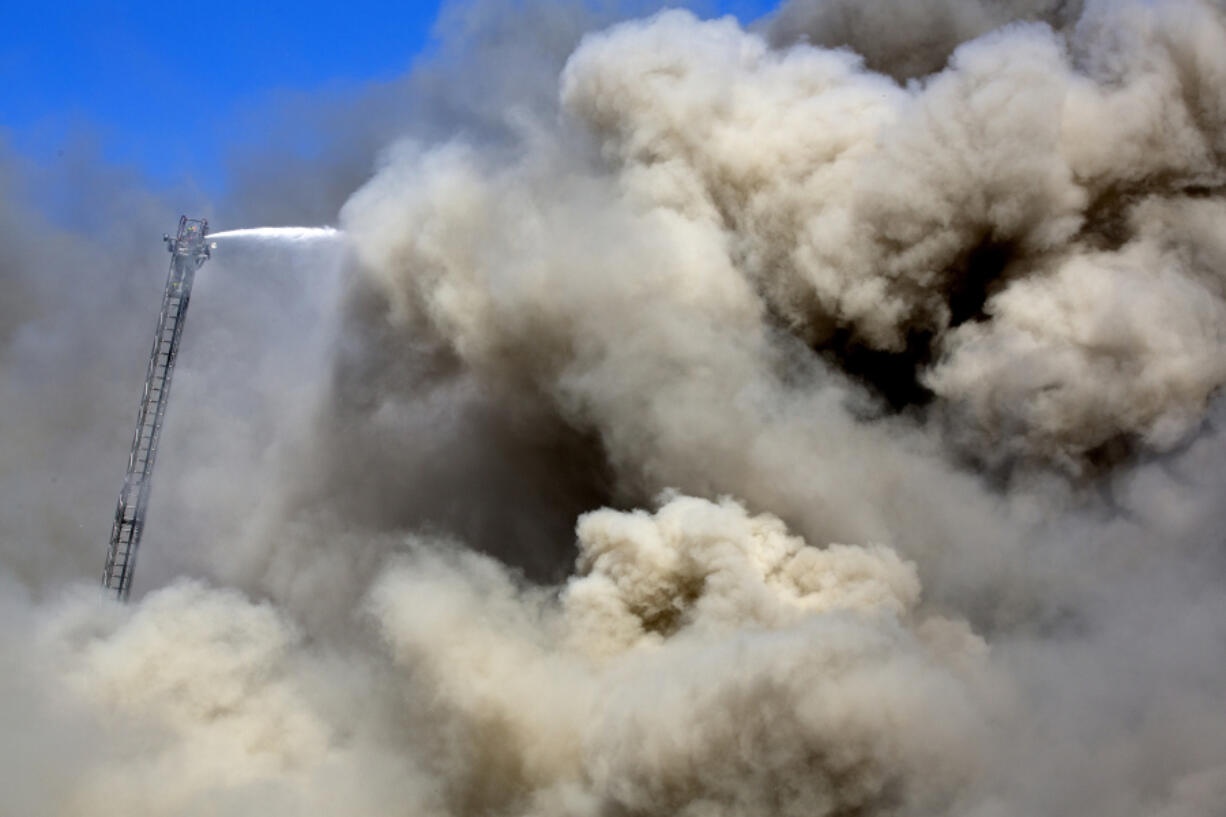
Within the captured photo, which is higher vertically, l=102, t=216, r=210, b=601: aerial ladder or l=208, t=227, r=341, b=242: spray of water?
l=208, t=227, r=341, b=242: spray of water

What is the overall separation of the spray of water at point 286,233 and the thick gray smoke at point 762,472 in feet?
12.0

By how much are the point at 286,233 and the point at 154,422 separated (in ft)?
19.1

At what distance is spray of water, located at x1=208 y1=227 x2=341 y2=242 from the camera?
30094 millimetres

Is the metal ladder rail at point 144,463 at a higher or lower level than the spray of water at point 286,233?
lower

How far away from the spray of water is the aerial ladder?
1.11 metres

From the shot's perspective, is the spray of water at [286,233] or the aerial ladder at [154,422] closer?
the aerial ladder at [154,422]

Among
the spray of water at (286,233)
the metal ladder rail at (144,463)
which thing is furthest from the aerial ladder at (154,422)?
the spray of water at (286,233)

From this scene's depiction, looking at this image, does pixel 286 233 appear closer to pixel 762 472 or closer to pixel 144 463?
pixel 144 463

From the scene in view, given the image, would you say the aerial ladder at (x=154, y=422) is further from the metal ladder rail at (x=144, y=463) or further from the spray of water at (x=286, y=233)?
the spray of water at (x=286, y=233)

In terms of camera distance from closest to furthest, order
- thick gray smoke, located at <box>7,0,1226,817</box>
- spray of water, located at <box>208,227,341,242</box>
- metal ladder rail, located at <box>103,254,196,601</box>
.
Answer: thick gray smoke, located at <box>7,0,1226,817</box> < metal ladder rail, located at <box>103,254,196,601</box> < spray of water, located at <box>208,227,341,242</box>

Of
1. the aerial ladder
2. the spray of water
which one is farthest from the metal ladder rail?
the spray of water

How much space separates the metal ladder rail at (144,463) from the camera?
27984 millimetres

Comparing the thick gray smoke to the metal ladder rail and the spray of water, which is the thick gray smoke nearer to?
the metal ladder rail

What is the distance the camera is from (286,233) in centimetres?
3141
